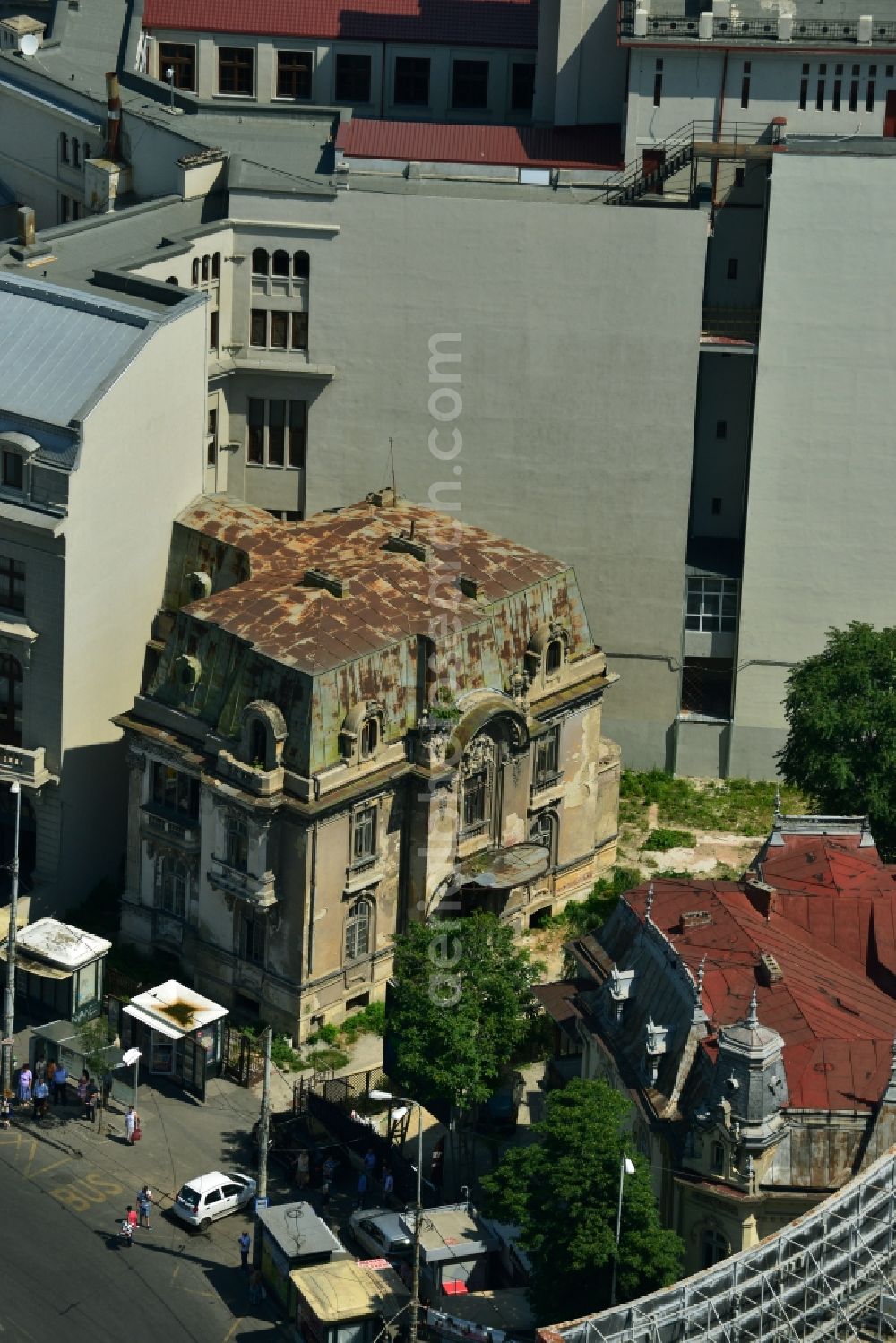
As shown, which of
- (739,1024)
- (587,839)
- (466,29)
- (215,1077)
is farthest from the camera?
(466,29)

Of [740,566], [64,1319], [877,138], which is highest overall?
[877,138]

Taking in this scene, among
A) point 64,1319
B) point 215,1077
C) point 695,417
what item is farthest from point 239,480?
point 64,1319

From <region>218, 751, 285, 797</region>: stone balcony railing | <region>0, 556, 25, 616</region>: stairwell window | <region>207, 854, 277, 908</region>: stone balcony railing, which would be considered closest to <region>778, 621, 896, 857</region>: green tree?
<region>218, 751, 285, 797</region>: stone balcony railing

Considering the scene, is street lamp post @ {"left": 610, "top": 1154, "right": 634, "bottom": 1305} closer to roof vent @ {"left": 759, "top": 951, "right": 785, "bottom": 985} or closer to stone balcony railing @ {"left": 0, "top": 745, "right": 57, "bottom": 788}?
roof vent @ {"left": 759, "top": 951, "right": 785, "bottom": 985}

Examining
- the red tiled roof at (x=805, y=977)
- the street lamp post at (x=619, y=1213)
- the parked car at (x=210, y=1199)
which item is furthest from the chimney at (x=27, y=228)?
the street lamp post at (x=619, y=1213)

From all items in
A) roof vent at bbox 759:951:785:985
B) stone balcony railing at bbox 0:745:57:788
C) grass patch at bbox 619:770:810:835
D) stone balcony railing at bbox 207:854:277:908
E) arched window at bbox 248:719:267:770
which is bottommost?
grass patch at bbox 619:770:810:835

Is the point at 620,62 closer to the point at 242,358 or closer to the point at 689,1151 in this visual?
the point at 242,358

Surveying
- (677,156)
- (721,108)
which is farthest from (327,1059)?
(721,108)
